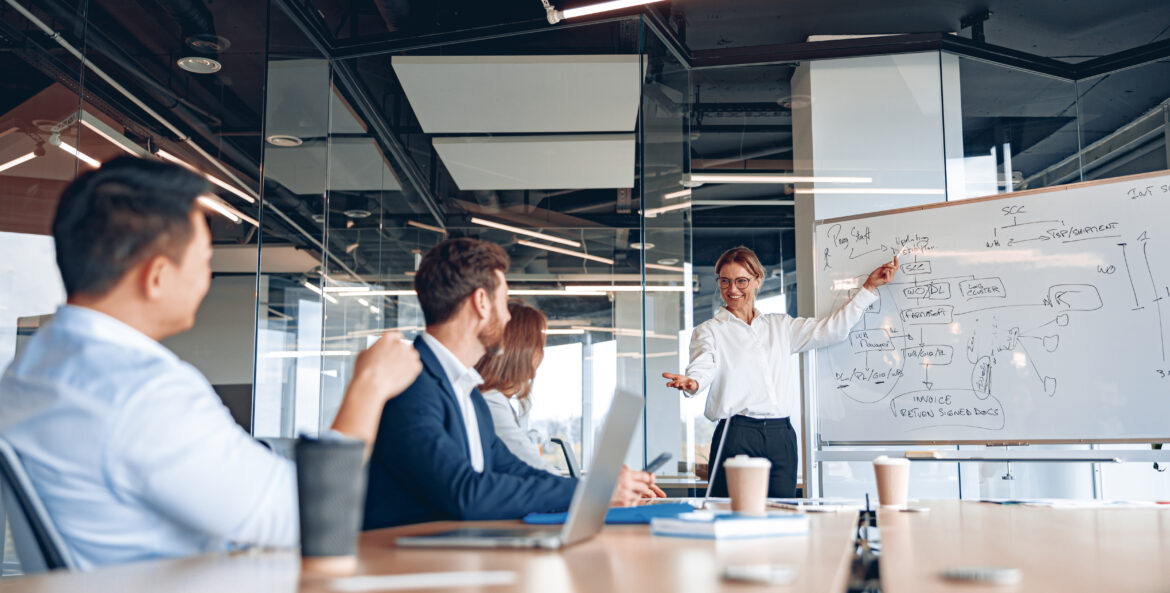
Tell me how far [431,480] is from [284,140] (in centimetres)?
409

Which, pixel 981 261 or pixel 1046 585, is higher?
pixel 981 261

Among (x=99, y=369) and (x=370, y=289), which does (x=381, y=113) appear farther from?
(x=99, y=369)

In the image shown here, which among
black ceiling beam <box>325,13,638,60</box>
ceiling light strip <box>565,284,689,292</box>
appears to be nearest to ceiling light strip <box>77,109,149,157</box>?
black ceiling beam <box>325,13,638,60</box>

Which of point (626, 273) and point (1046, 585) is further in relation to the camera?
point (626, 273)

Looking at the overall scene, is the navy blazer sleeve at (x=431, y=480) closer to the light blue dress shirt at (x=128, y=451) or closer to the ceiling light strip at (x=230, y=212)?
the light blue dress shirt at (x=128, y=451)

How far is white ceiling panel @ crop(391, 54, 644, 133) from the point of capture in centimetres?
496

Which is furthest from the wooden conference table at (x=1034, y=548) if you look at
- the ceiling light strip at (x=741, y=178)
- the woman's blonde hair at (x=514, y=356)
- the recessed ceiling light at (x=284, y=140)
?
the ceiling light strip at (x=741, y=178)

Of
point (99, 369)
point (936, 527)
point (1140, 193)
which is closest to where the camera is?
point (99, 369)

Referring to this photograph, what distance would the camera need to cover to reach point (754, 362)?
154 inches

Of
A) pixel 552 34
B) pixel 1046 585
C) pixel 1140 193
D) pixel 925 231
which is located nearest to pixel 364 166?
pixel 552 34

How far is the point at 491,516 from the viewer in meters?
1.66

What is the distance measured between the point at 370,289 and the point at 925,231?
2931mm

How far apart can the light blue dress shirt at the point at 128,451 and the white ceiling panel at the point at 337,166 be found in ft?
13.8

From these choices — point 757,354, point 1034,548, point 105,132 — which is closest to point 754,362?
point 757,354
